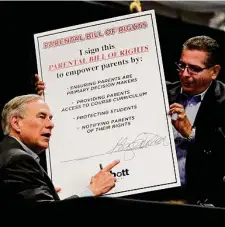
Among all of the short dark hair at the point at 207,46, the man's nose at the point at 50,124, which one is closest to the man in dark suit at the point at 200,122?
the short dark hair at the point at 207,46

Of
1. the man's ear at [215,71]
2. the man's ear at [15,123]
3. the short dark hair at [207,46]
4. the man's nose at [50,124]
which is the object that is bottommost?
the man's nose at [50,124]

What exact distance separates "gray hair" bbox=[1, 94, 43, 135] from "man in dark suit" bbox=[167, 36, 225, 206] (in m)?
0.38

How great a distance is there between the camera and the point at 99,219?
1564 millimetres

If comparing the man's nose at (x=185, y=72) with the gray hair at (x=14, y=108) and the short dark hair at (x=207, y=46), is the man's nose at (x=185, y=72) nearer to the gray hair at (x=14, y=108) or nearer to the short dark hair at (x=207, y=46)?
the short dark hair at (x=207, y=46)

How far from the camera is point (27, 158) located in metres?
1.79

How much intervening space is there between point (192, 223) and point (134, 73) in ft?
1.58

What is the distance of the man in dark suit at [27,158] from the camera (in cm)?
172

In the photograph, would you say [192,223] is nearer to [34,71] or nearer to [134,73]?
[134,73]

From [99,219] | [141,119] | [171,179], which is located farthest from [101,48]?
[99,219]

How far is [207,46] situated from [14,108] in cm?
56

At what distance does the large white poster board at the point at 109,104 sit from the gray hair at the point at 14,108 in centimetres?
5

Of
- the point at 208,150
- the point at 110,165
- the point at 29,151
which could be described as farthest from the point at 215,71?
the point at 29,151

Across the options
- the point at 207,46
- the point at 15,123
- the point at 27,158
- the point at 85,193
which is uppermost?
the point at 207,46
